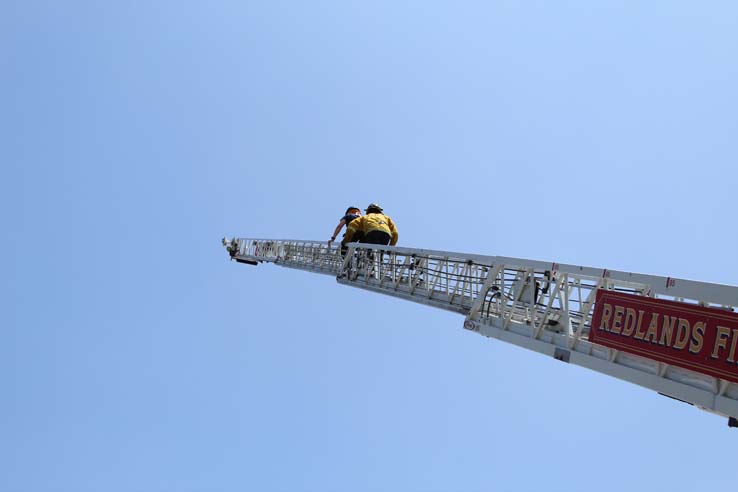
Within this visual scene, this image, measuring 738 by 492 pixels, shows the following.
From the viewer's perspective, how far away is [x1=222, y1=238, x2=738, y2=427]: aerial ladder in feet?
13.0

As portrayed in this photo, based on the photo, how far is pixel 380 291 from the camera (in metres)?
10.9

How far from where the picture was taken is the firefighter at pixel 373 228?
1202 centimetres

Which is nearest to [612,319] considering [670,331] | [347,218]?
[670,331]

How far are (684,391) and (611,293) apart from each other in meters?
1.08

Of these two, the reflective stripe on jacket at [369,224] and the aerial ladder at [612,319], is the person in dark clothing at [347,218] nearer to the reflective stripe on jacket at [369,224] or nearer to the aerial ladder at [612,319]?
the reflective stripe on jacket at [369,224]

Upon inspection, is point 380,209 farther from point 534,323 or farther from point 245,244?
point 245,244

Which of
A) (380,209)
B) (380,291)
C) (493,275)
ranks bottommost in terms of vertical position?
(380,291)

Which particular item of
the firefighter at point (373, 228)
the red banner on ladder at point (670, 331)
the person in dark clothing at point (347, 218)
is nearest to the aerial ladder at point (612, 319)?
the red banner on ladder at point (670, 331)

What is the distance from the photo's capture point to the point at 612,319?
489 cm

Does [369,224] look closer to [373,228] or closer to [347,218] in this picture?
[373,228]

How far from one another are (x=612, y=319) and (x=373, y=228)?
24.9ft

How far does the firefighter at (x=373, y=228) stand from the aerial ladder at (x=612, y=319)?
8.09 feet

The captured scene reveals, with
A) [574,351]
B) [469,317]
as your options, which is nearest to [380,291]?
[469,317]

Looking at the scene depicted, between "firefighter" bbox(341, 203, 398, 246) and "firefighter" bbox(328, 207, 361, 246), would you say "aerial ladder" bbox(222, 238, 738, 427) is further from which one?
"firefighter" bbox(328, 207, 361, 246)
